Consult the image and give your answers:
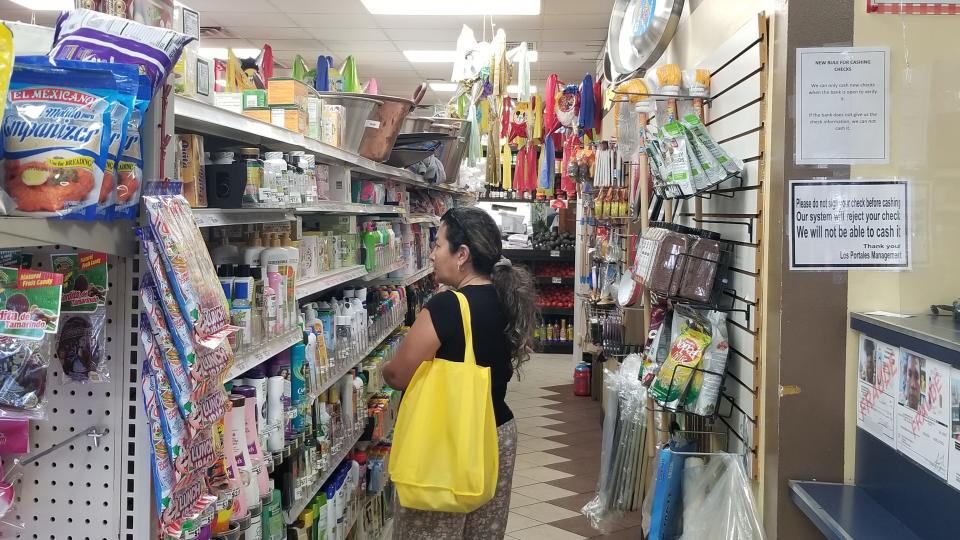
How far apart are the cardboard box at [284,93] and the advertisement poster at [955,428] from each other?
2.05 m

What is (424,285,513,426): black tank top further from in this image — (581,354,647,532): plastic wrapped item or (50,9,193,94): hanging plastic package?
(50,9,193,94): hanging plastic package

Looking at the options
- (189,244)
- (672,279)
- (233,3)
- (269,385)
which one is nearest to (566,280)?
(233,3)

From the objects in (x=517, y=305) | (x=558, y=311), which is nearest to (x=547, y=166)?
(x=558, y=311)

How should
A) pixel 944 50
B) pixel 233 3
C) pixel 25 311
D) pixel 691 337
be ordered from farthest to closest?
pixel 233 3, pixel 691 337, pixel 944 50, pixel 25 311

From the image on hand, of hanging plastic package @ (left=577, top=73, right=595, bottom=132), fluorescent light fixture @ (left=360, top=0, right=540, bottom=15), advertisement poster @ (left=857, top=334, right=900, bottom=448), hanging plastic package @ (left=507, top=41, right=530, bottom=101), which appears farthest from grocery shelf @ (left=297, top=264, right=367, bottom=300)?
fluorescent light fixture @ (left=360, top=0, right=540, bottom=15)

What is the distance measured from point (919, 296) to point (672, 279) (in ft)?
2.58

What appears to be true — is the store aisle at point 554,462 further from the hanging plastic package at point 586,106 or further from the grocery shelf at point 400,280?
the hanging plastic package at point 586,106

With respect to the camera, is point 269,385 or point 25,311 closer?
point 25,311

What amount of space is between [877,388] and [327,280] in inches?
74.1

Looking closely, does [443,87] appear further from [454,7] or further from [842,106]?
[842,106]

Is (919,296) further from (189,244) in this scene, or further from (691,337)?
(189,244)

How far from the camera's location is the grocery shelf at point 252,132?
171 cm

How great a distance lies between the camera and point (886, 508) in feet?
7.17

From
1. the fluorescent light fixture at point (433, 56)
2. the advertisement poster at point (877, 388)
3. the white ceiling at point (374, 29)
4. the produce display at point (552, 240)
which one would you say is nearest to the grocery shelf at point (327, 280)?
the advertisement poster at point (877, 388)
